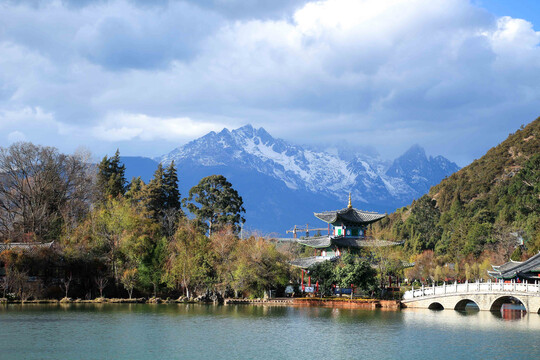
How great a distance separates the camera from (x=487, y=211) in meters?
75.6

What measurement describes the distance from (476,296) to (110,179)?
37.5 metres

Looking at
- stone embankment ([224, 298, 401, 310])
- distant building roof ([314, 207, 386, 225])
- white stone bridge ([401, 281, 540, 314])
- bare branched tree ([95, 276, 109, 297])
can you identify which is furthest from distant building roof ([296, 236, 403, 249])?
bare branched tree ([95, 276, 109, 297])

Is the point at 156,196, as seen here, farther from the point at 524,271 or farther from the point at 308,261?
the point at 524,271

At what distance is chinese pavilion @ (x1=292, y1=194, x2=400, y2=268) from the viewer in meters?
50.5

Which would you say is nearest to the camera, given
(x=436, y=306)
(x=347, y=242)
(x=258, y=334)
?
(x=258, y=334)

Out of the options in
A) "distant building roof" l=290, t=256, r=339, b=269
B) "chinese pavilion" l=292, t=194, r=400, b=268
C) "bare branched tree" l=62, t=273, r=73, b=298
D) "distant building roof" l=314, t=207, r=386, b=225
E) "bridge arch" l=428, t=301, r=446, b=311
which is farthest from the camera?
"distant building roof" l=314, t=207, r=386, b=225

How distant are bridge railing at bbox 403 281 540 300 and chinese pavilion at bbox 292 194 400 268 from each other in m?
7.72

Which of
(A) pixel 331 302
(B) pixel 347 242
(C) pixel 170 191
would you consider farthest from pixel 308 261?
(C) pixel 170 191

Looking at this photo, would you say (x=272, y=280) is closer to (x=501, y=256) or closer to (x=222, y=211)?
(x=222, y=211)

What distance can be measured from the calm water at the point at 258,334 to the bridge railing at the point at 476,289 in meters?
1.57

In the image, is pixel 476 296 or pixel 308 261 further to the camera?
pixel 308 261

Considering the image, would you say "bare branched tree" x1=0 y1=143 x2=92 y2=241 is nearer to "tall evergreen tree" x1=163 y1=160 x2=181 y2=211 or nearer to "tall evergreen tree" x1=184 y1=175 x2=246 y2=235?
"tall evergreen tree" x1=163 y1=160 x2=181 y2=211

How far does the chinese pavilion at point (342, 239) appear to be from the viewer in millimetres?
50528

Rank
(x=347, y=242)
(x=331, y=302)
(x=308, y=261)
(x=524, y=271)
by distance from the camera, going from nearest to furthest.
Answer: (x=524, y=271) < (x=331, y=302) < (x=308, y=261) < (x=347, y=242)
